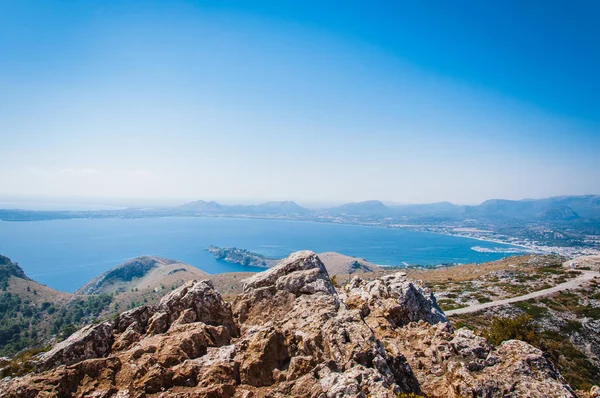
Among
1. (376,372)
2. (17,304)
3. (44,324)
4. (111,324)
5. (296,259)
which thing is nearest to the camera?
(376,372)

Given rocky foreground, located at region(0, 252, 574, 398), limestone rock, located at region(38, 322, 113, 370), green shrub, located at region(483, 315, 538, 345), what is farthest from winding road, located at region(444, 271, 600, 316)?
limestone rock, located at region(38, 322, 113, 370)

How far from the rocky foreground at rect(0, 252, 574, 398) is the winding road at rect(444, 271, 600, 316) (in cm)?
4821

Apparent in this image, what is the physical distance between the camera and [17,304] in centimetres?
13475

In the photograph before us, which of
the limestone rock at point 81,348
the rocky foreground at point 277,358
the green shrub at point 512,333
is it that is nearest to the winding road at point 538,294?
the green shrub at point 512,333

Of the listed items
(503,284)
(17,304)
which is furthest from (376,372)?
(17,304)

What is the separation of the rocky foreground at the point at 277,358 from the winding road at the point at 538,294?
4821 cm

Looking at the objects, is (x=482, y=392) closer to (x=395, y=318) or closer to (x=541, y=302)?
(x=395, y=318)

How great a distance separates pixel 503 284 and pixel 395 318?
78594 mm

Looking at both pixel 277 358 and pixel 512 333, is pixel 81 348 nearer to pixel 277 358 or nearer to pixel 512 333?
pixel 277 358

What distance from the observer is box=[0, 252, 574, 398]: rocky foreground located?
12586 mm

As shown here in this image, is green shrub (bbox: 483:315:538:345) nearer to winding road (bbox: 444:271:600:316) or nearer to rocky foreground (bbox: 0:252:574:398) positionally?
winding road (bbox: 444:271:600:316)

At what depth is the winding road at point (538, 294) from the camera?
60.9 m

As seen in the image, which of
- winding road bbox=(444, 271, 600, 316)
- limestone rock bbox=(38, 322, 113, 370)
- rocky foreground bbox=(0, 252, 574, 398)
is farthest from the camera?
winding road bbox=(444, 271, 600, 316)

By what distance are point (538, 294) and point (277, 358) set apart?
265 feet
